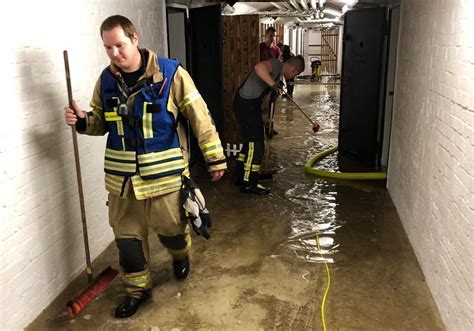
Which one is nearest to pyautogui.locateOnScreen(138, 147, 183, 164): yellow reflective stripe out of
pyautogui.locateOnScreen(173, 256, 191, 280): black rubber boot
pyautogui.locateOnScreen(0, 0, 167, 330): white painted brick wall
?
pyautogui.locateOnScreen(0, 0, 167, 330): white painted brick wall

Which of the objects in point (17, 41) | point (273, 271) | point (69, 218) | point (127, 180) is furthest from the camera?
point (273, 271)

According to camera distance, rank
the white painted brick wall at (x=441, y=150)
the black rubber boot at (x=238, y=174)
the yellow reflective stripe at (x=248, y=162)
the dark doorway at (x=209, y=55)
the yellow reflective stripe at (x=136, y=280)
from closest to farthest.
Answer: the white painted brick wall at (x=441, y=150) < the yellow reflective stripe at (x=136, y=280) < the yellow reflective stripe at (x=248, y=162) < the black rubber boot at (x=238, y=174) < the dark doorway at (x=209, y=55)

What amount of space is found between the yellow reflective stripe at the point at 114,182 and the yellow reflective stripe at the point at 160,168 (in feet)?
0.41

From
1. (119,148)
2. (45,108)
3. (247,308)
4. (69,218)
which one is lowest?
(247,308)

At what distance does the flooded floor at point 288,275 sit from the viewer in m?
2.37

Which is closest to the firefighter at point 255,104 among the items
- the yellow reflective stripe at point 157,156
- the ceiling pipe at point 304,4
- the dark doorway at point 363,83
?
the dark doorway at point 363,83

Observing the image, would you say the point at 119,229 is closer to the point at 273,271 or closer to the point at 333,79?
the point at 273,271

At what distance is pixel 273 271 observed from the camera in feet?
9.45

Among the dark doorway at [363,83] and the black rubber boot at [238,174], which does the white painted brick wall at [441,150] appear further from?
the black rubber boot at [238,174]

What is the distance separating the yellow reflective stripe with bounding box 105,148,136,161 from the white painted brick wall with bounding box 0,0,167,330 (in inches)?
15.1

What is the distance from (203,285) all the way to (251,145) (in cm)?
183

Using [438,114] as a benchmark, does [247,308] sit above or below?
below

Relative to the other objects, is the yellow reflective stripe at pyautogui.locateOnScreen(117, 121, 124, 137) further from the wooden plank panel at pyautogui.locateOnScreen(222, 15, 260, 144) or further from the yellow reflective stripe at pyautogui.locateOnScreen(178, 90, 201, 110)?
the wooden plank panel at pyautogui.locateOnScreen(222, 15, 260, 144)

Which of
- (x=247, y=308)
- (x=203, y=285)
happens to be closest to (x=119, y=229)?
(x=203, y=285)
